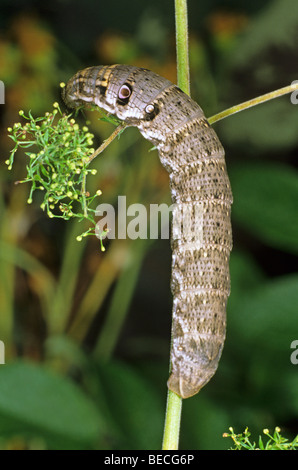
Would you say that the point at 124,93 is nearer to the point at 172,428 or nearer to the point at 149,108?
the point at 149,108

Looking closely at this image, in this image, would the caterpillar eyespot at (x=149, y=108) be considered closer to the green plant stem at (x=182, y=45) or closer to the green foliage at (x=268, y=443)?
the green plant stem at (x=182, y=45)

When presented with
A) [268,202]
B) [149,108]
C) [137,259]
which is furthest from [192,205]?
[137,259]

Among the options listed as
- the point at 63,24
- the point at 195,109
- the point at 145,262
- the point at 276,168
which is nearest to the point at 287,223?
the point at 276,168

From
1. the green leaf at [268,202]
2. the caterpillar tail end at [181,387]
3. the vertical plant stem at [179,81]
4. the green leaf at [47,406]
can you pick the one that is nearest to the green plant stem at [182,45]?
the vertical plant stem at [179,81]

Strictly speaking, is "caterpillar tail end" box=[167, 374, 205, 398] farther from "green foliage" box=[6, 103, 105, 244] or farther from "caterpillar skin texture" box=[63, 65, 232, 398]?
"green foliage" box=[6, 103, 105, 244]

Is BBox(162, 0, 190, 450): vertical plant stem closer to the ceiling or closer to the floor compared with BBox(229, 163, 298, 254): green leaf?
closer to the floor

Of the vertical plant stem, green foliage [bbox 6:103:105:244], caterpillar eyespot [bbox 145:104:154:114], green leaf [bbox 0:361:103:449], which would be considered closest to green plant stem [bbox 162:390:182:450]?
the vertical plant stem

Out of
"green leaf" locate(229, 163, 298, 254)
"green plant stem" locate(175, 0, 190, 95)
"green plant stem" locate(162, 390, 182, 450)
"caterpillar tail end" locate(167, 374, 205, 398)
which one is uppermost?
"green leaf" locate(229, 163, 298, 254)
